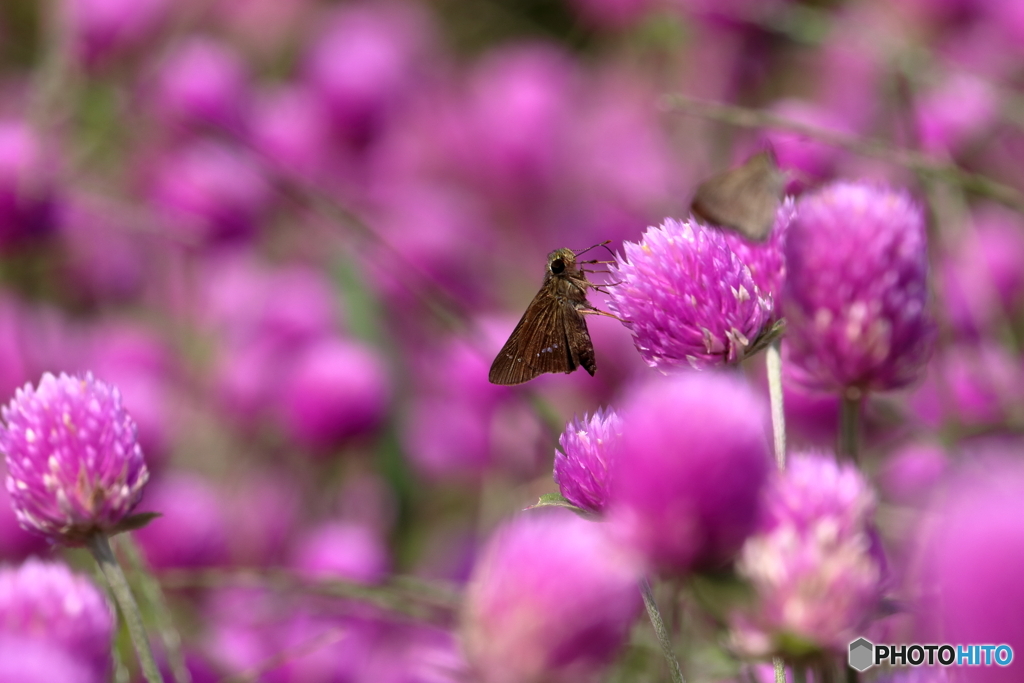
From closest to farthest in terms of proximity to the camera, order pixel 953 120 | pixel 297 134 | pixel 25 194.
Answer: pixel 25 194, pixel 953 120, pixel 297 134

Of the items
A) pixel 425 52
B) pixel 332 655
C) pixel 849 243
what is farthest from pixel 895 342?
pixel 425 52

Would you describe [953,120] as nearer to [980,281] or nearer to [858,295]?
[980,281]

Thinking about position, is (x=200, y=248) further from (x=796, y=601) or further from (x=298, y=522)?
(x=796, y=601)

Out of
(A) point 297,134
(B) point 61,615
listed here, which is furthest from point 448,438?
(B) point 61,615

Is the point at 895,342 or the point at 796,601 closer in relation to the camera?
the point at 796,601

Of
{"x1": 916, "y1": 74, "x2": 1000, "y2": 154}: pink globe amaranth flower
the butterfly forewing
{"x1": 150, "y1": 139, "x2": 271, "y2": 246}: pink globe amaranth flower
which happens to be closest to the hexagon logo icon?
the butterfly forewing

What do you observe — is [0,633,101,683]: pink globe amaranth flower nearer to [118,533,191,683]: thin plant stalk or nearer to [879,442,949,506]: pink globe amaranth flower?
[118,533,191,683]: thin plant stalk
